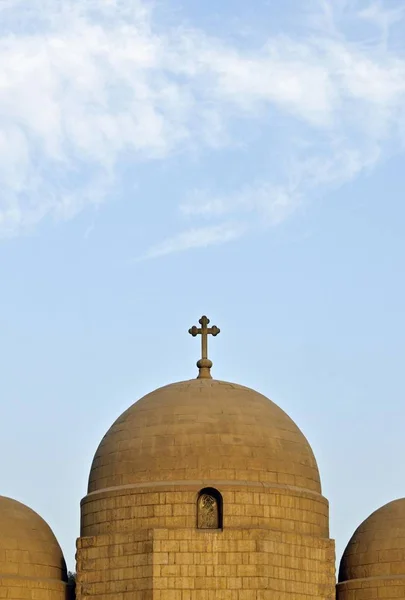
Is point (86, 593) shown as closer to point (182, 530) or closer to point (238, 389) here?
point (182, 530)

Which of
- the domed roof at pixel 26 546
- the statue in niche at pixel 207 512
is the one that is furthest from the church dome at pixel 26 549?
the statue in niche at pixel 207 512

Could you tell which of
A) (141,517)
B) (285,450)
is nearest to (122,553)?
(141,517)

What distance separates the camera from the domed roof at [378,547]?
50.6m

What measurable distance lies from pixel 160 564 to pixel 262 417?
5.16 metres

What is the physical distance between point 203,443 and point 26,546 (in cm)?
559

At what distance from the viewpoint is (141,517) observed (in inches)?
1918

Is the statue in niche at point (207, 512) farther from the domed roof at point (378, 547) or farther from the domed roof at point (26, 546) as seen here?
the domed roof at point (378, 547)

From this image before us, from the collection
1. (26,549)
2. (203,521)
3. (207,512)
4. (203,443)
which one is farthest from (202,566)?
(26,549)

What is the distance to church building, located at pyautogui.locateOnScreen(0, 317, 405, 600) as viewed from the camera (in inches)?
1880

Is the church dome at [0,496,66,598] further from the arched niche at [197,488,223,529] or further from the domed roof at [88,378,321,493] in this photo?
the arched niche at [197,488,223,529]

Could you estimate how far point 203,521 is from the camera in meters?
48.4

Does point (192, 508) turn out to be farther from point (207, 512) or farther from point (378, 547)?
point (378, 547)

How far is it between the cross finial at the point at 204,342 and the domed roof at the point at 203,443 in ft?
3.83

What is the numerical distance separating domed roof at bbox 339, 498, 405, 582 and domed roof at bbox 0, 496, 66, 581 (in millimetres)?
7844
